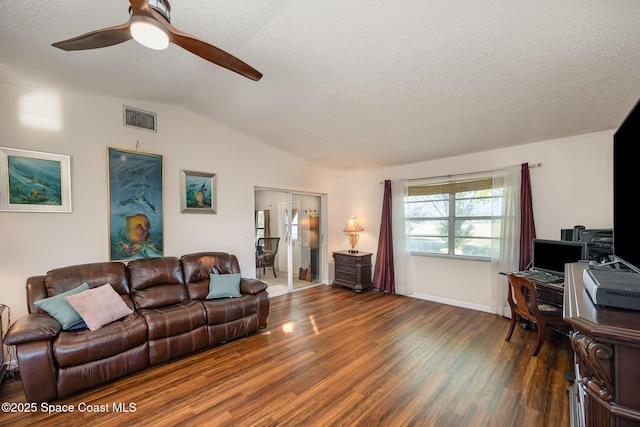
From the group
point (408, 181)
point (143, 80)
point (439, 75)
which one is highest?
point (143, 80)

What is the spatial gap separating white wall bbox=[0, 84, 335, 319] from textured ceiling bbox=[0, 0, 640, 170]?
27cm

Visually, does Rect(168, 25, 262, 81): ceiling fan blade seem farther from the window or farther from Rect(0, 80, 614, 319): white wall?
the window

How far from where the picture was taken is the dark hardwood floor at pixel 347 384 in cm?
188

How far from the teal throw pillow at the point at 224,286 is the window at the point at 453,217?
3.13 metres

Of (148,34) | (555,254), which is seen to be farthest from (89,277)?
(555,254)

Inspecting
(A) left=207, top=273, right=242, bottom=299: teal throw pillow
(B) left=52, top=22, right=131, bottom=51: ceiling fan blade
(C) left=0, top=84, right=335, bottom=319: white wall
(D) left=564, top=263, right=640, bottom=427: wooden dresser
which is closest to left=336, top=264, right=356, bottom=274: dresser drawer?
(C) left=0, top=84, right=335, bottom=319: white wall

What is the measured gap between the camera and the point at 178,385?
7.35 feet

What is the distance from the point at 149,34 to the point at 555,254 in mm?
4215

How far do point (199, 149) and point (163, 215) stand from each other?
1085 millimetres

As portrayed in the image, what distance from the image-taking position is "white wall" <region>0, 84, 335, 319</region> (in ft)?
8.45

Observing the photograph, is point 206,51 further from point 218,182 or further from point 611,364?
point 218,182

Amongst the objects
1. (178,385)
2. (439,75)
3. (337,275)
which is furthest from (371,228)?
(178,385)

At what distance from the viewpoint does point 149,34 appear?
4.82 feet

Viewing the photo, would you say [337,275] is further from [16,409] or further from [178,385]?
[16,409]
